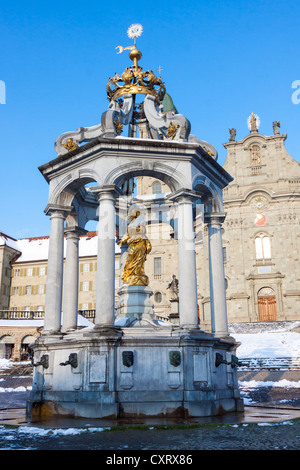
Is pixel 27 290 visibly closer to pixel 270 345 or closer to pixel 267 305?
pixel 267 305

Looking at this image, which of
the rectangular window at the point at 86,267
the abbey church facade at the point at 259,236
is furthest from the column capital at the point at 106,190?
the rectangular window at the point at 86,267

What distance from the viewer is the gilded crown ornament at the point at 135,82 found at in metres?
16.6

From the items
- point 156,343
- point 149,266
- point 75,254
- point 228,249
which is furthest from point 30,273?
point 156,343

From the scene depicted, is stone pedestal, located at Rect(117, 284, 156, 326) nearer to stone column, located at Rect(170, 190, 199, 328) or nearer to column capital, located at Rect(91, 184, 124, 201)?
stone column, located at Rect(170, 190, 199, 328)

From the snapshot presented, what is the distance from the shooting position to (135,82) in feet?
55.4

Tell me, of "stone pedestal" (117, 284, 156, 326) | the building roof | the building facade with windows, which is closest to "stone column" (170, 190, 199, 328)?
"stone pedestal" (117, 284, 156, 326)

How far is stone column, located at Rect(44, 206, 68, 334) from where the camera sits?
44.4 ft

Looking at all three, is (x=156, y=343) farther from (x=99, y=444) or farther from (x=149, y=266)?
(x=149, y=266)

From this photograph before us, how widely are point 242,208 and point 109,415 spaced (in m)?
51.9

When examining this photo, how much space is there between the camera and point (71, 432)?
8.48 metres

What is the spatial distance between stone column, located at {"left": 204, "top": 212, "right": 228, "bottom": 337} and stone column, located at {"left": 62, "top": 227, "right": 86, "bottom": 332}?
Result: 184 inches

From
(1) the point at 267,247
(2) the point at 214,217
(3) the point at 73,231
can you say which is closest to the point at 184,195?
(2) the point at 214,217

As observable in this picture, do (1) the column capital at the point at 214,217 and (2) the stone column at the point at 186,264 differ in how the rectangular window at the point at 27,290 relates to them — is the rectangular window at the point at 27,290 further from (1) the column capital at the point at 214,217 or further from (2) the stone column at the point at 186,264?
(2) the stone column at the point at 186,264

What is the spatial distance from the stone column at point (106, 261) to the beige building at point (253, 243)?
38715 mm
